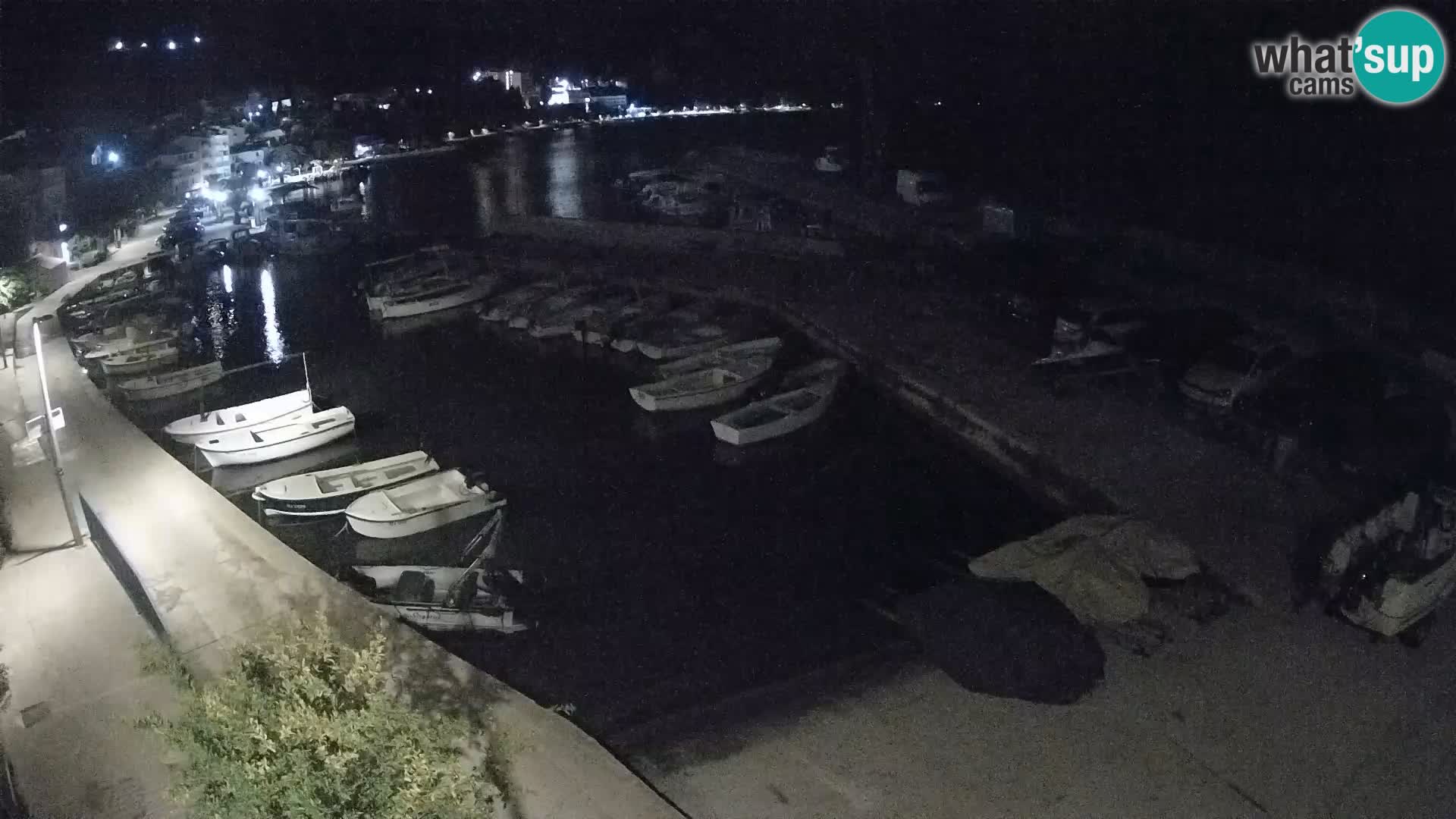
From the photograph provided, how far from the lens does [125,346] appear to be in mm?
21297

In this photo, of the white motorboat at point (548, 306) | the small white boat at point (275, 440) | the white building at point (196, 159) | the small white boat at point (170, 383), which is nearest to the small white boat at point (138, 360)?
the small white boat at point (170, 383)

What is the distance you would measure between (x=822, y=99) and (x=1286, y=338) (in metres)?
43.6

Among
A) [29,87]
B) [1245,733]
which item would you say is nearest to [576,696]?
[1245,733]

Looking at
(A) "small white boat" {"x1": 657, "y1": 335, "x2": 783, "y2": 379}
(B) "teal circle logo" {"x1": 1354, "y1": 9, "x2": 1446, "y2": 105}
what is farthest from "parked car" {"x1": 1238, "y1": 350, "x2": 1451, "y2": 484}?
(A) "small white boat" {"x1": 657, "y1": 335, "x2": 783, "y2": 379}

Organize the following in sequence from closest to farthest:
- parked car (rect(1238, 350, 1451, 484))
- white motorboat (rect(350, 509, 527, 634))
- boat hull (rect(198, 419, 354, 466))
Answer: white motorboat (rect(350, 509, 527, 634)) → parked car (rect(1238, 350, 1451, 484)) → boat hull (rect(198, 419, 354, 466))

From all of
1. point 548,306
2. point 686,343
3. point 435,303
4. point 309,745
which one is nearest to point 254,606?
point 309,745

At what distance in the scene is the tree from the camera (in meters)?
→ 4.44

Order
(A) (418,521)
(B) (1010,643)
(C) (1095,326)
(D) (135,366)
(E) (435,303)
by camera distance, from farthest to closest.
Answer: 1. (E) (435,303)
2. (D) (135,366)
3. (C) (1095,326)
4. (A) (418,521)
5. (B) (1010,643)

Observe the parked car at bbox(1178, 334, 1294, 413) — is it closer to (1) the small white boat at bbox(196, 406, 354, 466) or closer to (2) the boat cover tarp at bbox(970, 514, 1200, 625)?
(2) the boat cover tarp at bbox(970, 514, 1200, 625)

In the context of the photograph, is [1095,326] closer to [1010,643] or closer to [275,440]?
[1010,643]

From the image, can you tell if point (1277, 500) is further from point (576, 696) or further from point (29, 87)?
point (29, 87)

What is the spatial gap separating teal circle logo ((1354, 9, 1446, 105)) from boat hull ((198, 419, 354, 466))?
18626 millimetres

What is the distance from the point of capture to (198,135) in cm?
4934

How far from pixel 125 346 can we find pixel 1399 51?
84.1ft
